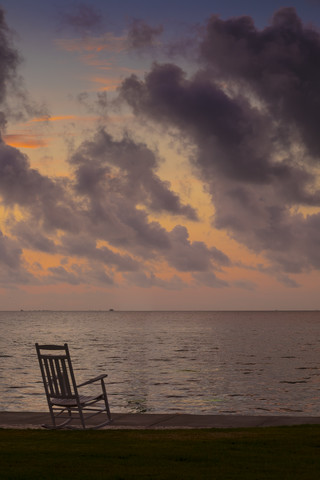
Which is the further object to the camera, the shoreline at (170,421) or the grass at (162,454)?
the shoreline at (170,421)

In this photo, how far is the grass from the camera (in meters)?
7.07

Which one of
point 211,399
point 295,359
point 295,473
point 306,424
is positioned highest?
point 295,473

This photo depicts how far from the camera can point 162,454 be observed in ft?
26.9

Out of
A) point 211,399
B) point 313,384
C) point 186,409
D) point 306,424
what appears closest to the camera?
point 306,424

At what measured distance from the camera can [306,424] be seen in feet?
38.0

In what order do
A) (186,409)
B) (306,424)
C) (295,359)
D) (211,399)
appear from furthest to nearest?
(295,359) < (211,399) < (186,409) < (306,424)

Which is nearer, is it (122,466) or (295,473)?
(295,473)

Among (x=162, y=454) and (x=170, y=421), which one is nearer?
(x=162, y=454)

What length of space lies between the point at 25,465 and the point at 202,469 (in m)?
2.23

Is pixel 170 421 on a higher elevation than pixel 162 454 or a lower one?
lower

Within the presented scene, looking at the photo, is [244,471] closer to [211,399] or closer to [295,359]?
[211,399]

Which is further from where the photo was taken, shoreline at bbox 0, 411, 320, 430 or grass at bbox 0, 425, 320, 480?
shoreline at bbox 0, 411, 320, 430

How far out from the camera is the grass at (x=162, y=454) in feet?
23.2

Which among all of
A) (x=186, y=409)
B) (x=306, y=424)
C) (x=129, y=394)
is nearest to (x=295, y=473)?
(x=306, y=424)
